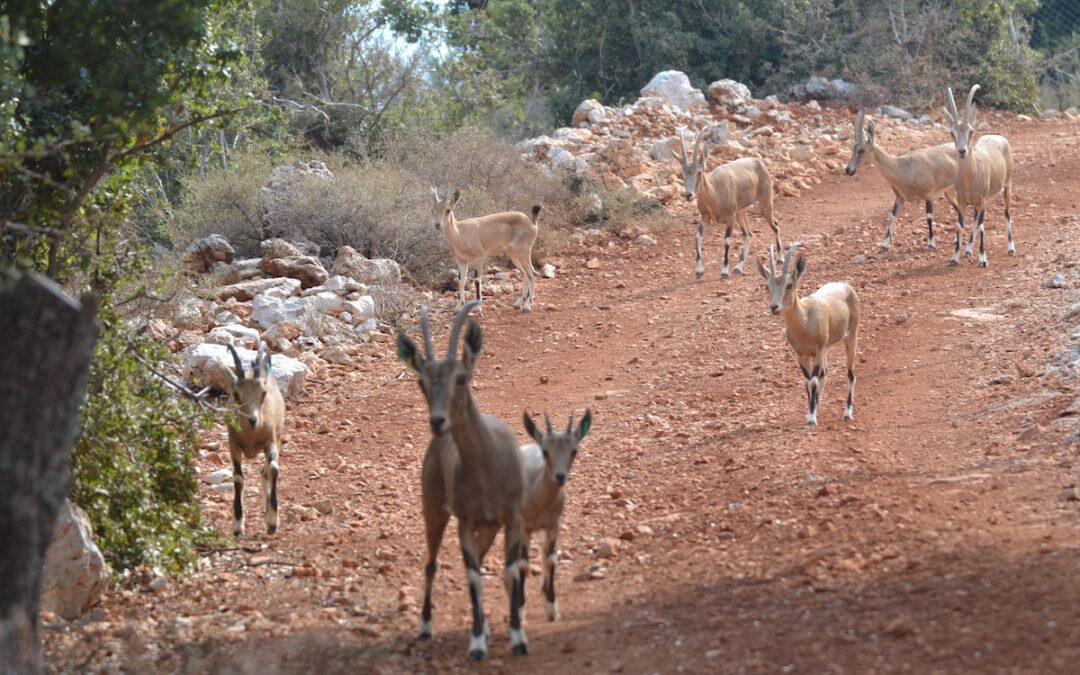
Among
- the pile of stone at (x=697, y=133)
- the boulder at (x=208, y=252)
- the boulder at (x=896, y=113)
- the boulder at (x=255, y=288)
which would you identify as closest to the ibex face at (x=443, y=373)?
the boulder at (x=255, y=288)

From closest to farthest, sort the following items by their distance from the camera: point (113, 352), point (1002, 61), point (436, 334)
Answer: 1. point (113, 352)
2. point (436, 334)
3. point (1002, 61)

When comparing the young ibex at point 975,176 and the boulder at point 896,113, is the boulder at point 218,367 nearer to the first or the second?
the young ibex at point 975,176

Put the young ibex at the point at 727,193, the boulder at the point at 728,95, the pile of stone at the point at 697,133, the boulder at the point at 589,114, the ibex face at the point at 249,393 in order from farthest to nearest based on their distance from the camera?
the boulder at the point at 728,95 → the boulder at the point at 589,114 → the pile of stone at the point at 697,133 → the young ibex at the point at 727,193 → the ibex face at the point at 249,393

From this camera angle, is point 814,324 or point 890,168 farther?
point 890,168

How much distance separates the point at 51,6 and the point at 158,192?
14.0 metres

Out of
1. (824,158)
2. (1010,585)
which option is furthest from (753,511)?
(824,158)

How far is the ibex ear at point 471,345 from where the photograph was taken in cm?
664

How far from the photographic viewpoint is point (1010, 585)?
6.46 meters

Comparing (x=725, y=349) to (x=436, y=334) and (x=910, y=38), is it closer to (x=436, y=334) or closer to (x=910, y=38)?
(x=436, y=334)

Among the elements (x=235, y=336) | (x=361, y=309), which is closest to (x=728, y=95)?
(x=361, y=309)

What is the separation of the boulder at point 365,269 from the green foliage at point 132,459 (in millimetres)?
7815

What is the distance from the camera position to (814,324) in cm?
1143

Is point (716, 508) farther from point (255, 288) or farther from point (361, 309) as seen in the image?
point (255, 288)

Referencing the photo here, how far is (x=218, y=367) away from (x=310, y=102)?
15.0 m
